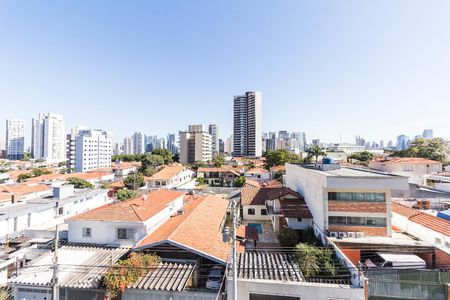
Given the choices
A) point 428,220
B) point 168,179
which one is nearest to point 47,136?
point 168,179

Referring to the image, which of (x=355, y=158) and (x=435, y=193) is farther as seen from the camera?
(x=355, y=158)

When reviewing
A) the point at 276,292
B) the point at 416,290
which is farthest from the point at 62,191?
the point at 416,290

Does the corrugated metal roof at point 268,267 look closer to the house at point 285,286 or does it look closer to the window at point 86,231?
the house at point 285,286

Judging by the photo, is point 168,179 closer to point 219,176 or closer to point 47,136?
point 219,176

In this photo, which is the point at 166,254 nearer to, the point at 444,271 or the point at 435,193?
the point at 444,271

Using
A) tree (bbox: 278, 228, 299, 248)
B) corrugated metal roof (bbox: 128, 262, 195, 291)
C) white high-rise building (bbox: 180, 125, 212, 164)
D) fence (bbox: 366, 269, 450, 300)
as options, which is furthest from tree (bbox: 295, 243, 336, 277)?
white high-rise building (bbox: 180, 125, 212, 164)

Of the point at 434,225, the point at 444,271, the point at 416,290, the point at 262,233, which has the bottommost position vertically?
the point at 262,233

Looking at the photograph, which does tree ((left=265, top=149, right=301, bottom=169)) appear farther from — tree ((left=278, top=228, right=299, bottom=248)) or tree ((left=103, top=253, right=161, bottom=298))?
tree ((left=103, top=253, right=161, bottom=298))
